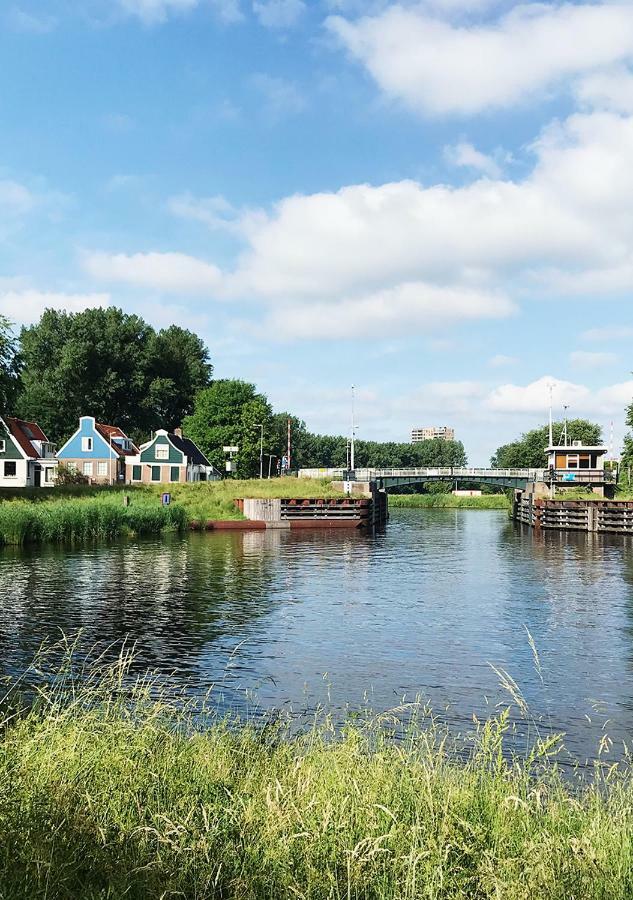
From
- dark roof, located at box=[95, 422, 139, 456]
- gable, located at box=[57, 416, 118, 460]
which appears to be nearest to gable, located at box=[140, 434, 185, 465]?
gable, located at box=[57, 416, 118, 460]

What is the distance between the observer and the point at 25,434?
85.8m

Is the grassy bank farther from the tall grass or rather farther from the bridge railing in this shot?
the tall grass

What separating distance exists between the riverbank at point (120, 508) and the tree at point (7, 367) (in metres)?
7.86

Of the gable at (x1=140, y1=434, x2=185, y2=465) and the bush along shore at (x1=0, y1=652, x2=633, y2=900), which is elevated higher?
the gable at (x1=140, y1=434, x2=185, y2=465)

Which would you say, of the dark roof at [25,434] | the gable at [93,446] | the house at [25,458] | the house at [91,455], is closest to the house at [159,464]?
the house at [91,455]

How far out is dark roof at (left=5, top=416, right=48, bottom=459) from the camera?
82500 millimetres

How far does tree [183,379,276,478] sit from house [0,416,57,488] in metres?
23.5

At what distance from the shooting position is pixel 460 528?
244ft

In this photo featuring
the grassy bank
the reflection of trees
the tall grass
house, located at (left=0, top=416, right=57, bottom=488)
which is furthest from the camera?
the grassy bank

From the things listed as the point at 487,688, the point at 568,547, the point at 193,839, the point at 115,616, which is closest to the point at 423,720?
the point at 487,688

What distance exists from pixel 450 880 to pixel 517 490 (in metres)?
93.3

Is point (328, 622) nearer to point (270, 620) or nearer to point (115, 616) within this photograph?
point (270, 620)

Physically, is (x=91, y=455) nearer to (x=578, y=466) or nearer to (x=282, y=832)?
(x=578, y=466)

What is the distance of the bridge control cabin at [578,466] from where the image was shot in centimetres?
8769
